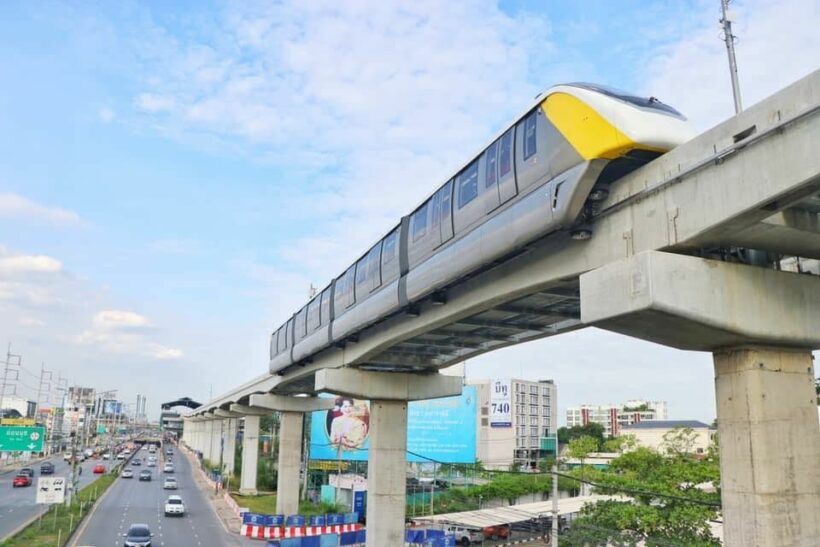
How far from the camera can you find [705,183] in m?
9.69

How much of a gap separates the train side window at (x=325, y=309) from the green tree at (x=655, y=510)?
1255 cm

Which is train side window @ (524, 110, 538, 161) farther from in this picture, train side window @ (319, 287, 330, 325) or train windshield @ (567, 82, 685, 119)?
train side window @ (319, 287, 330, 325)

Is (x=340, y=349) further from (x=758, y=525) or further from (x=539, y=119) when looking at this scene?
(x=758, y=525)

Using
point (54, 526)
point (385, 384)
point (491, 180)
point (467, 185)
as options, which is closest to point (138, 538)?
point (54, 526)

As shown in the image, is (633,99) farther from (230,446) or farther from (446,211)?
(230,446)

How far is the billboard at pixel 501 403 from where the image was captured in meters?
87.2

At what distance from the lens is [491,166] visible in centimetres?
1455

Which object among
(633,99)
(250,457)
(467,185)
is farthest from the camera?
(250,457)

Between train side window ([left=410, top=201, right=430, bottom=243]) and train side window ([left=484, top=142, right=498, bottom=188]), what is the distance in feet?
13.0

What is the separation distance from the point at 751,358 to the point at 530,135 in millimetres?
5491

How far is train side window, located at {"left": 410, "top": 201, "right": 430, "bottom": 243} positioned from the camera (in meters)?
18.5

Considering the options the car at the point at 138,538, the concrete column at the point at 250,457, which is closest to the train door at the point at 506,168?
the car at the point at 138,538

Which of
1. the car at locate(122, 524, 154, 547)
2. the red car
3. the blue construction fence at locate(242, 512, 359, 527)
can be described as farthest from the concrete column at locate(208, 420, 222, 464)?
the car at locate(122, 524, 154, 547)

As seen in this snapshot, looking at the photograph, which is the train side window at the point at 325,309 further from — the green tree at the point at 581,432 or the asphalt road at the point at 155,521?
the green tree at the point at 581,432
